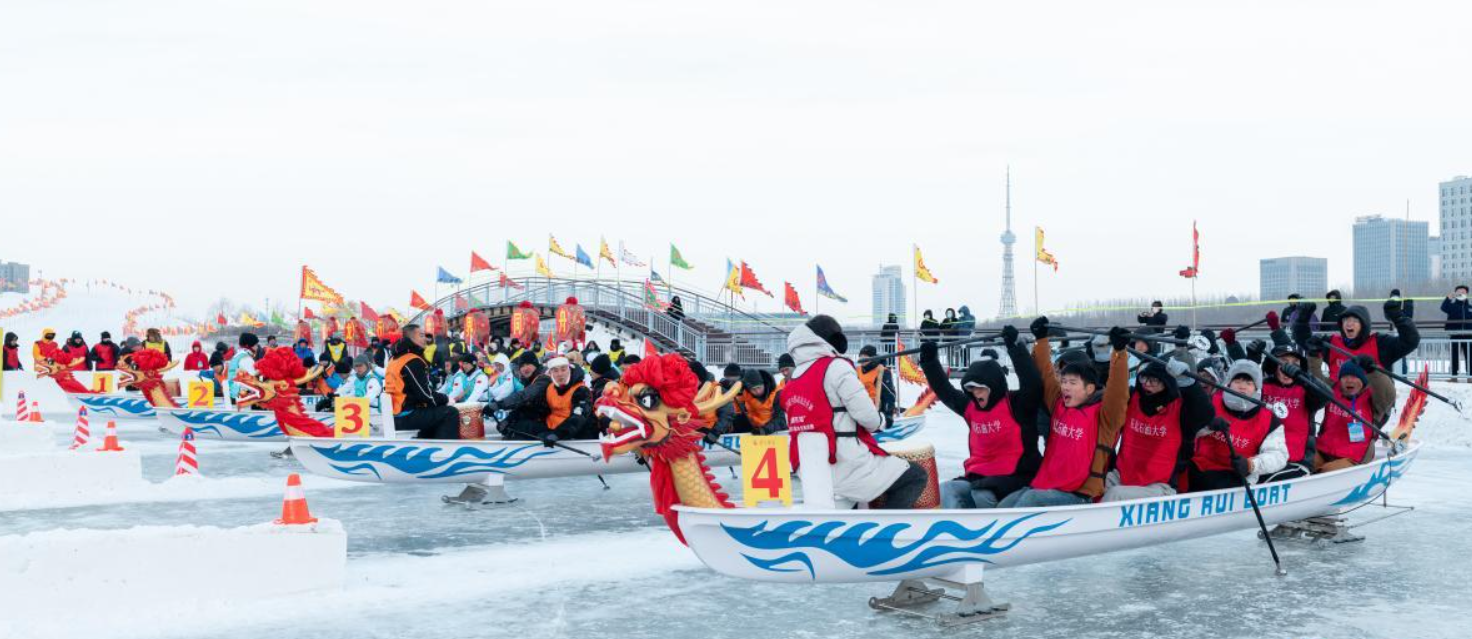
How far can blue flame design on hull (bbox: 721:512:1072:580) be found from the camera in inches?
237

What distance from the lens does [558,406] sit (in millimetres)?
11602

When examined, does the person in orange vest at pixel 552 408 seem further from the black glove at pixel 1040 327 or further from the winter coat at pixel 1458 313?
the winter coat at pixel 1458 313

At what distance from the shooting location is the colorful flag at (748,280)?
1431 inches

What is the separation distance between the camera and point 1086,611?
6.82 m

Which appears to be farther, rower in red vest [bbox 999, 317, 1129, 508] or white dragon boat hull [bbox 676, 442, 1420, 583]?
rower in red vest [bbox 999, 317, 1129, 508]

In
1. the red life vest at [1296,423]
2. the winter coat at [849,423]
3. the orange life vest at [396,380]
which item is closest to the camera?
→ the winter coat at [849,423]

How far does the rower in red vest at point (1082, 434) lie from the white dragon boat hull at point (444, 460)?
178 inches

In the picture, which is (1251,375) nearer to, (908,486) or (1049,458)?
(1049,458)

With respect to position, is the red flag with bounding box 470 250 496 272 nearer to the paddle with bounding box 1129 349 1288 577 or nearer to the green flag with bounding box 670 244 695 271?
the green flag with bounding box 670 244 695 271

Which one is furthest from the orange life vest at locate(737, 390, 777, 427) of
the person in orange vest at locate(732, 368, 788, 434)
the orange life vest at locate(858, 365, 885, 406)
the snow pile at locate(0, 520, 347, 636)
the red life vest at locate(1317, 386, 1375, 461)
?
the snow pile at locate(0, 520, 347, 636)

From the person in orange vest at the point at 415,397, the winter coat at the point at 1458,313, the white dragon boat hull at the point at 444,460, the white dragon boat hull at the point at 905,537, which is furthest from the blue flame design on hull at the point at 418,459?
the winter coat at the point at 1458,313

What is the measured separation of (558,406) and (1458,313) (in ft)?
52.5

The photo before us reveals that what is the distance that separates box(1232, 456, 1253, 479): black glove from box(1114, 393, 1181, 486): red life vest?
1.23 feet

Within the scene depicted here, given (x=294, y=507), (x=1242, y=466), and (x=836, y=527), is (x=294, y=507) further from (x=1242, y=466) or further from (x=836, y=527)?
(x=1242, y=466)
